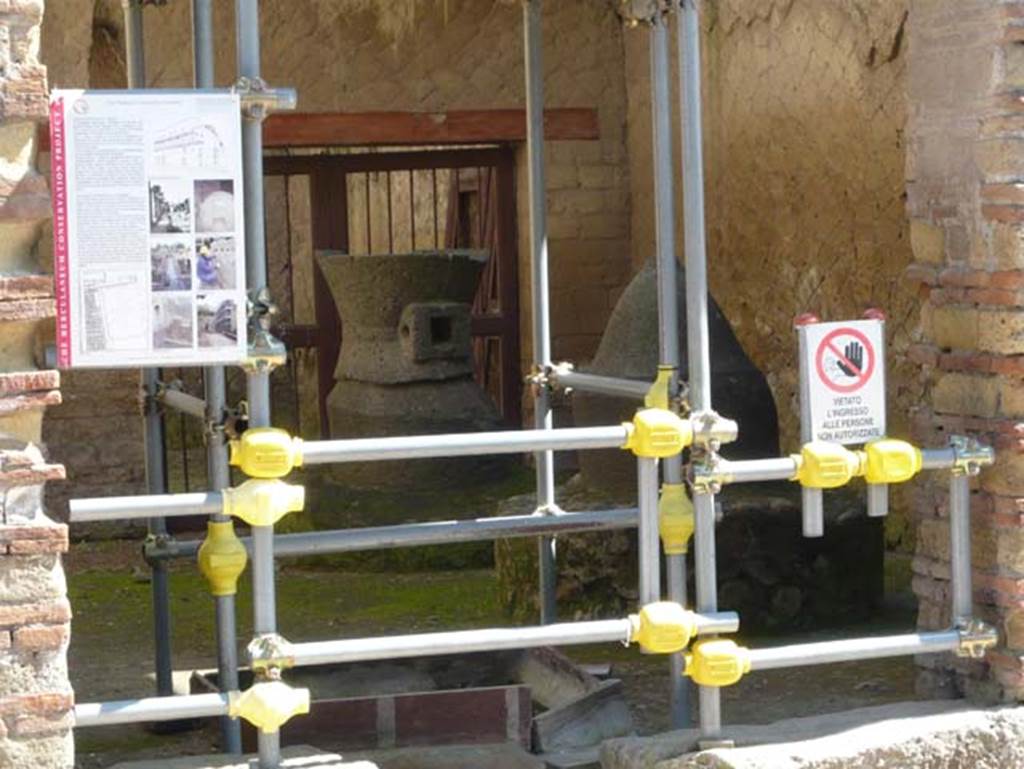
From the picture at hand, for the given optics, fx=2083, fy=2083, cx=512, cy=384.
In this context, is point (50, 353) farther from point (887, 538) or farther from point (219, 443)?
point (887, 538)

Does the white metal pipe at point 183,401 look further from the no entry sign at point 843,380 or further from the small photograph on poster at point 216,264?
the no entry sign at point 843,380

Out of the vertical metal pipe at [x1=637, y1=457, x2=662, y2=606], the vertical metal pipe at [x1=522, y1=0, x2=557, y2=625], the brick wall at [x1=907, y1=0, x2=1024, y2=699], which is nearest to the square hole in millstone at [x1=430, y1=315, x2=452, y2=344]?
the vertical metal pipe at [x1=522, y1=0, x2=557, y2=625]

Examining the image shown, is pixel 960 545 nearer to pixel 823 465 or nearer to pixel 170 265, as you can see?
pixel 823 465

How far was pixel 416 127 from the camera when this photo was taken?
405 inches

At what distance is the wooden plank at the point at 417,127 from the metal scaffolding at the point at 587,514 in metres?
4.19

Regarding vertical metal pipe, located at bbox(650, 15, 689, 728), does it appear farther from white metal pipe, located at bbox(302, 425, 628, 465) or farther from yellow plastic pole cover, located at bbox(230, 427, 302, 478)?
yellow plastic pole cover, located at bbox(230, 427, 302, 478)

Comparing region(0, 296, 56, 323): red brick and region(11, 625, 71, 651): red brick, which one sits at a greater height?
region(0, 296, 56, 323): red brick

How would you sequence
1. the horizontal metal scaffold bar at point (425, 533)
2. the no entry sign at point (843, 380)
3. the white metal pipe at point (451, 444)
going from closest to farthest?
the white metal pipe at point (451, 444) < the no entry sign at point (843, 380) < the horizontal metal scaffold bar at point (425, 533)

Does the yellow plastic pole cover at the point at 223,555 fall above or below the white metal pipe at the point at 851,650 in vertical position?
above

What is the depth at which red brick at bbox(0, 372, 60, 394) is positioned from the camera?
4.17 metres

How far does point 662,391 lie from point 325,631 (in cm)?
263

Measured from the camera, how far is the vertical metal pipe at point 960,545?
515cm

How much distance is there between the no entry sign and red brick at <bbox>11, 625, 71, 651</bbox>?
1.84 metres

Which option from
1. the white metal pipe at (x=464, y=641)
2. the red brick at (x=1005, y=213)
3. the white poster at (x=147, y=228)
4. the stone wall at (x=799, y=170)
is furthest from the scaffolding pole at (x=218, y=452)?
the stone wall at (x=799, y=170)
